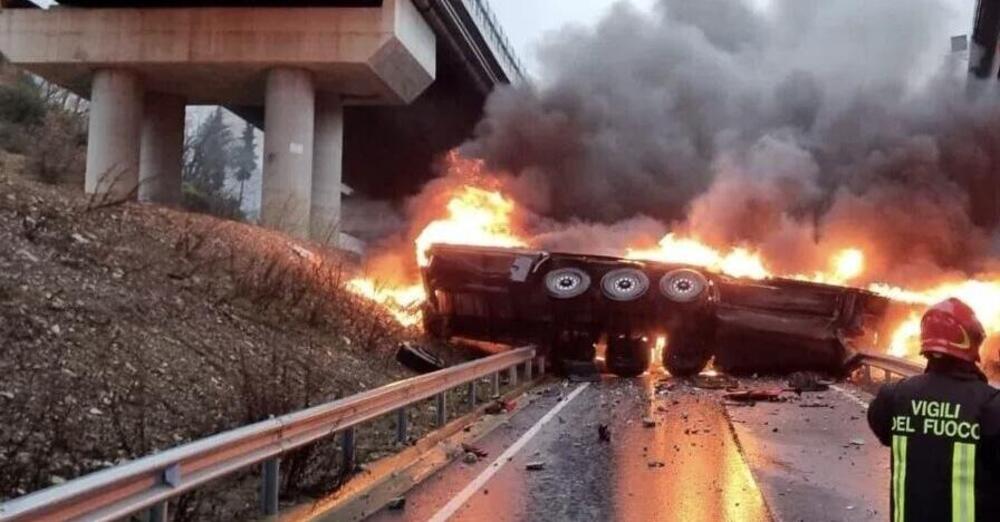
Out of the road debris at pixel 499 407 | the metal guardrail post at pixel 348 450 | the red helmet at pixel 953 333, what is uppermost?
the red helmet at pixel 953 333

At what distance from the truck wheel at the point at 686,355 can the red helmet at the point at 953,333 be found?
45.3ft

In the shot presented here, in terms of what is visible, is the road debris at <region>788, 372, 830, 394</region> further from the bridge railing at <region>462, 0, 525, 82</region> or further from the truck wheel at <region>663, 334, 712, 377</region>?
the bridge railing at <region>462, 0, 525, 82</region>

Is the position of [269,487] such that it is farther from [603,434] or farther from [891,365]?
[891,365]

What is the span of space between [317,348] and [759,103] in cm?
1638

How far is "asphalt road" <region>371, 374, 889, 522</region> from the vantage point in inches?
256

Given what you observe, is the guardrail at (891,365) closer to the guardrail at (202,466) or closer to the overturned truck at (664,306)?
the overturned truck at (664,306)

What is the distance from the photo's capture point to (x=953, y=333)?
305 centimetres

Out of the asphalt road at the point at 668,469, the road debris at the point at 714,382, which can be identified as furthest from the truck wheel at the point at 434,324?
the asphalt road at the point at 668,469

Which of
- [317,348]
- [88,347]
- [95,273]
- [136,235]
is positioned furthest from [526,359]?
[88,347]

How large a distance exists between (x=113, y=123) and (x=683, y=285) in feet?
57.6

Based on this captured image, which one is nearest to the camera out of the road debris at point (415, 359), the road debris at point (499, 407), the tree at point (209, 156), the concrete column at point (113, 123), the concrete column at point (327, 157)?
the road debris at point (499, 407)

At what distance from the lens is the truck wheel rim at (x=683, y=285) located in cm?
1582

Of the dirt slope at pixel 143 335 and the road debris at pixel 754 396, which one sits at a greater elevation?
the dirt slope at pixel 143 335

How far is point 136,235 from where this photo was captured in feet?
41.4
